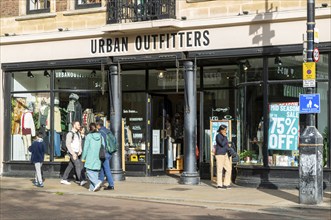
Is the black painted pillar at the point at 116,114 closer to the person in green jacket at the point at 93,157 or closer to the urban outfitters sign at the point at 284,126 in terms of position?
the person in green jacket at the point at 93,157

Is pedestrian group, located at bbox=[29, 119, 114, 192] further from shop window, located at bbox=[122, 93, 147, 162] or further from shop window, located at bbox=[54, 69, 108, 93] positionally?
shop window, located at bbox=[54, 69, 108, 93]

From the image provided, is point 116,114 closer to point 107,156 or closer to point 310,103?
point 107,156

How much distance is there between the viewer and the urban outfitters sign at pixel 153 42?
1812 centimetres

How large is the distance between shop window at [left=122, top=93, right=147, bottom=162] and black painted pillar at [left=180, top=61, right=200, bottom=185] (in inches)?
95.2

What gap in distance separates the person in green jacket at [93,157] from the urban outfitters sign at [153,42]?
147 inches

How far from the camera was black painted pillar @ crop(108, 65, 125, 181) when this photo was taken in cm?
1938

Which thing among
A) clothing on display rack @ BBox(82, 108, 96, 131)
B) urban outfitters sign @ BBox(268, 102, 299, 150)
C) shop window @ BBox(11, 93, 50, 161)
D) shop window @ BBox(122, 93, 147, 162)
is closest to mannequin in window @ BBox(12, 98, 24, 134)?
shop window @ BBox(11, 93, 50, 161)

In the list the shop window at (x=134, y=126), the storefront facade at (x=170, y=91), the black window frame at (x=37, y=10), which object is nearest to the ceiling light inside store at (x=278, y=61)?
the storefront facade at (x=170, y=91)

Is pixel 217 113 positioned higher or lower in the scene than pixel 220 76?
lower

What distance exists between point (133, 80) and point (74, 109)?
2.17 metres

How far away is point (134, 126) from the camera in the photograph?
20.5 metres

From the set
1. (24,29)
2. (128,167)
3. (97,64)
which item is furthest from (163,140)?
(24,29)

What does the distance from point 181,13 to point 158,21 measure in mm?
801

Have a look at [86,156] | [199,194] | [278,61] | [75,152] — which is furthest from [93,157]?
[278,61]
